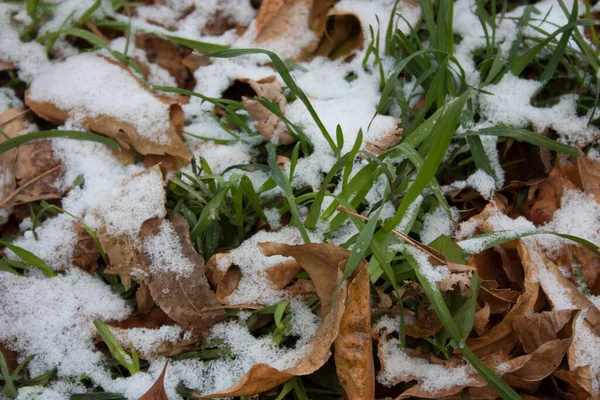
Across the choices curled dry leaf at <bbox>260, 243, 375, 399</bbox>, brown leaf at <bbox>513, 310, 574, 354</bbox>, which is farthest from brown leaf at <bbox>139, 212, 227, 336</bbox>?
brown leaf at <bbox>513, 310, 574, 354</bbox>

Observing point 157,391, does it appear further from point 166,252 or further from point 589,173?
point 589,173

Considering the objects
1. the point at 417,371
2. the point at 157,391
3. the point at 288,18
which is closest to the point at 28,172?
the point at 157,391

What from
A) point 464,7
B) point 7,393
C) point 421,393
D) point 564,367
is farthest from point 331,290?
point 464,7

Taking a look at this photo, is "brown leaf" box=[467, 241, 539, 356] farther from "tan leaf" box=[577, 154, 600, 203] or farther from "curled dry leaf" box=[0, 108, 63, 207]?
"curled dry leaf" box=[0, 108, 63, 207]

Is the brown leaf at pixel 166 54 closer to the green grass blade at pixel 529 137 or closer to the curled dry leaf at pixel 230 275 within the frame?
the curled dry leaf at pixel 230 275

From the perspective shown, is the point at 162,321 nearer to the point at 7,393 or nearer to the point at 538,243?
the point at 7,393

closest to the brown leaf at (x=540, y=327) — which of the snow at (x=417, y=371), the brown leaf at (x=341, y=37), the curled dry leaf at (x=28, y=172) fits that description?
the snow at (x=417, y=371)
